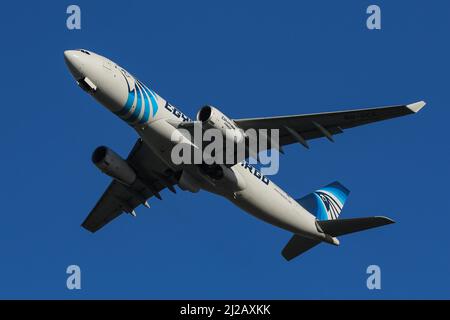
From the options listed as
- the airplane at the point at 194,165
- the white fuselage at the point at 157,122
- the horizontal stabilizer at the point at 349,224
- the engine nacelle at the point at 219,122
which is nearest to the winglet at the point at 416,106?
the airplane at the point at 194,165

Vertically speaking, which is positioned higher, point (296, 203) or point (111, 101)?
point (111, 101)

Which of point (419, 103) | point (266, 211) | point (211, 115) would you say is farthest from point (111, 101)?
point (419, 103)

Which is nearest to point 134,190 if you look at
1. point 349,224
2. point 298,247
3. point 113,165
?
point 113,165

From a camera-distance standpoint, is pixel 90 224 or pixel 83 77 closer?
pixel 83 77

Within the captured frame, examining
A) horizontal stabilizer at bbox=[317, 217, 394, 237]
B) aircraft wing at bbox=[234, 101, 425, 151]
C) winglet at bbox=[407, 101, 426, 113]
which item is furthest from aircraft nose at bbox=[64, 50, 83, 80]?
horizontal stabilizer at bbox=[317, 217, 394, 237]

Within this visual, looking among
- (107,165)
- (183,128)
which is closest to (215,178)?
(183,128)

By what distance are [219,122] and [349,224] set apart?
385 inches

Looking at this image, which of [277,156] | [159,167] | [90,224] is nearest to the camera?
[277,156]

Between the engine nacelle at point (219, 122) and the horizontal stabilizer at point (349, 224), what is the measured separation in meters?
8.10

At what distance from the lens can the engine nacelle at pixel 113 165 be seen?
3803 cm

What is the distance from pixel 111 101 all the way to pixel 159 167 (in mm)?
6792

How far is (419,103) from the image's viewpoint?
32281mm

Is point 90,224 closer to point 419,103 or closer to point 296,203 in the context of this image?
point 296,203

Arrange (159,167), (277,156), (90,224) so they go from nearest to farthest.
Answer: (277,156)
(159,167)
(90,224)
